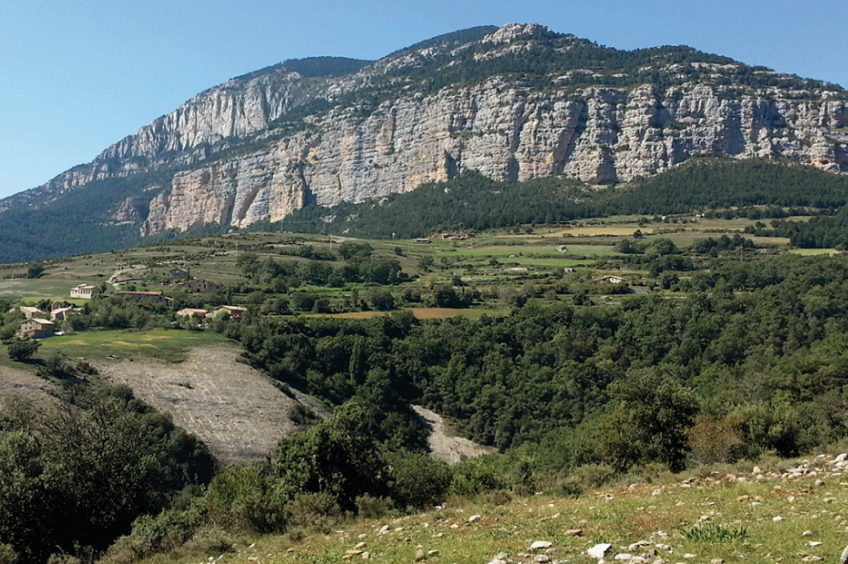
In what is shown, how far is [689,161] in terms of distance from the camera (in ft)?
504

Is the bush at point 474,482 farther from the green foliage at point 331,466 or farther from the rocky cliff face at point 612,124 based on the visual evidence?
the rocky cliff face at point 612,124

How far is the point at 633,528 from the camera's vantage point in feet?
45.2

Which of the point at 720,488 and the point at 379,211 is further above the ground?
the point at 379,211

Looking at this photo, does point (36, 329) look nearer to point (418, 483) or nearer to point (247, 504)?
point (418, 483)

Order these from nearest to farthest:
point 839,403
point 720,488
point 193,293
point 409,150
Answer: point 720,488 → point 839,403 → point 193,293 → point 409,150

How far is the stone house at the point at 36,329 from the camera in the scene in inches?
2452

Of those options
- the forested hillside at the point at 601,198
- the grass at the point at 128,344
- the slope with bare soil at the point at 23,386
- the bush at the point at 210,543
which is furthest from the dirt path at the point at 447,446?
the forested hillside at the point at 601,198

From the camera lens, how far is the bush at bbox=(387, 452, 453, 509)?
23562mm

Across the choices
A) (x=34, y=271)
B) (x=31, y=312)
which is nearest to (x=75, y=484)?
(x=31, y=312)

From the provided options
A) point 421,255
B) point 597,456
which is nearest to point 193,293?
point 421,255

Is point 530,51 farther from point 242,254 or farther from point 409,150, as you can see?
point 242,254

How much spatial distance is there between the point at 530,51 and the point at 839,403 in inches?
6681

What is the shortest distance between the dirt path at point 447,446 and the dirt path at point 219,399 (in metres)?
8.53

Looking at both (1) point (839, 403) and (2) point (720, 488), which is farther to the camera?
(1) point (839, 403)
